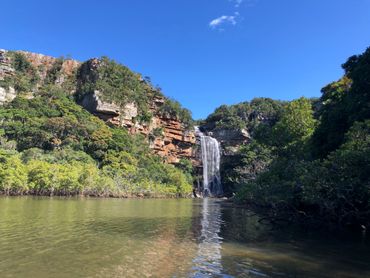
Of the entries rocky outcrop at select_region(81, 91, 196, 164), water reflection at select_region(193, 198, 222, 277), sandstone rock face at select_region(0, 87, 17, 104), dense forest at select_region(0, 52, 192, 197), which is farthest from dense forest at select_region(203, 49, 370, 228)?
sandstone rock face at select_region(0, 87, 17, 104)

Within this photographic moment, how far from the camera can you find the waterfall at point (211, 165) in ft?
298

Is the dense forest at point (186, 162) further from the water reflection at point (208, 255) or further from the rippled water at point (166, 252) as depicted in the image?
the water reflection at point (208, 255)

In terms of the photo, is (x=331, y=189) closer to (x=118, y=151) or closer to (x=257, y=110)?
(x=118, y=151)

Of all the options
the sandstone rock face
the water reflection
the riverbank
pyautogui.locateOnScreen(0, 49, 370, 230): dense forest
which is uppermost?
the sandstone rock face

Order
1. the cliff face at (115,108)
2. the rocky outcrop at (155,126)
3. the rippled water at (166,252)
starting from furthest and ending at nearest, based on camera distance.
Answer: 1. the cliff face at (115,108)
2. the rocky outcrop at (155,126)
3. the rippled water at (166,252)

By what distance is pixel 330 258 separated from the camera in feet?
45.5

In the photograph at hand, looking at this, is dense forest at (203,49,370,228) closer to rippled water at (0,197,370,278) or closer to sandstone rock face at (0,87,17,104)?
rippled water at (0,197,370,278)

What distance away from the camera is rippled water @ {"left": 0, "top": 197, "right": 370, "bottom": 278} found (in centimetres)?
1135

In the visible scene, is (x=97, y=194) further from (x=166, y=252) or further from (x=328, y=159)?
(x=166, y=252)

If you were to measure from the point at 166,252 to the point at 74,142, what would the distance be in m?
60.1

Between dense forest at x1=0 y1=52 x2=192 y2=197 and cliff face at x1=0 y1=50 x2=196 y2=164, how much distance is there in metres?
0.76

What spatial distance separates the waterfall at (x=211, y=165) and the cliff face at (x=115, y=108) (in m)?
3.60

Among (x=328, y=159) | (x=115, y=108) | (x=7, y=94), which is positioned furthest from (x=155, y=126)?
(x=328, y=159)

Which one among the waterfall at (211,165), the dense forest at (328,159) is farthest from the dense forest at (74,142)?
the dense forest at (328,159)
